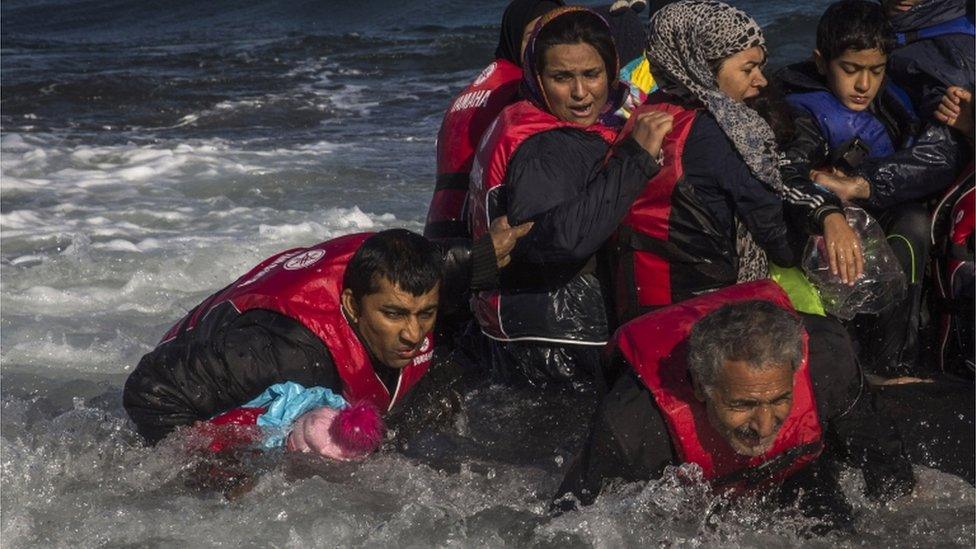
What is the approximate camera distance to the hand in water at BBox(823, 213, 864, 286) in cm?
420

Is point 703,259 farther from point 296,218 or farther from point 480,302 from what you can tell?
point 296,218

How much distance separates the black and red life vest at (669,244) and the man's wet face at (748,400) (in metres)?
0.71

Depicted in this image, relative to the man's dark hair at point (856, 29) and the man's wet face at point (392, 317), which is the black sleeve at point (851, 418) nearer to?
the man's dark hair at point (856, 29)

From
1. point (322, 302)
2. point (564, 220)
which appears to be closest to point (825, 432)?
point (564, 220)

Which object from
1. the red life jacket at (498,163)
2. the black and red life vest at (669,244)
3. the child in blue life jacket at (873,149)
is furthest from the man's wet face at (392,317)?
the child in blue life jacket at (873,149)

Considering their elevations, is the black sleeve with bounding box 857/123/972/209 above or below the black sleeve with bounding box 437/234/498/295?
above

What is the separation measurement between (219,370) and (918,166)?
244 cm

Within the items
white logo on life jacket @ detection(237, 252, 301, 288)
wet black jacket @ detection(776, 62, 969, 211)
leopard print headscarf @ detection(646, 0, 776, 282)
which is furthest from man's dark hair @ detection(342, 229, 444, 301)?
wet black jacket @ detection(776, 62, 969, 211)

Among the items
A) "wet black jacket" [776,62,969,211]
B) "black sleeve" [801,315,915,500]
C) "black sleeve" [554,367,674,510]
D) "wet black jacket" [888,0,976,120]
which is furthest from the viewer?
"wet black jacket" [888,0,976,120]

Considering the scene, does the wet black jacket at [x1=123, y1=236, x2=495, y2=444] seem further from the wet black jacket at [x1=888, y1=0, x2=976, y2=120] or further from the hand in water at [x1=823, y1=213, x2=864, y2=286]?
the wet black jacket at [x1=888, y1=0, x2=976, y2=120]

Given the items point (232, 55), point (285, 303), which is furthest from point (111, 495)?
point (232, 55)

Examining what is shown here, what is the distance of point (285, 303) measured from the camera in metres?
4.44

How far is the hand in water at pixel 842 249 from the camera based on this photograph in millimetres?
4199

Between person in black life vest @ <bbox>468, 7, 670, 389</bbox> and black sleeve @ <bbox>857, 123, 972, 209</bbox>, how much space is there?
0.93 m
